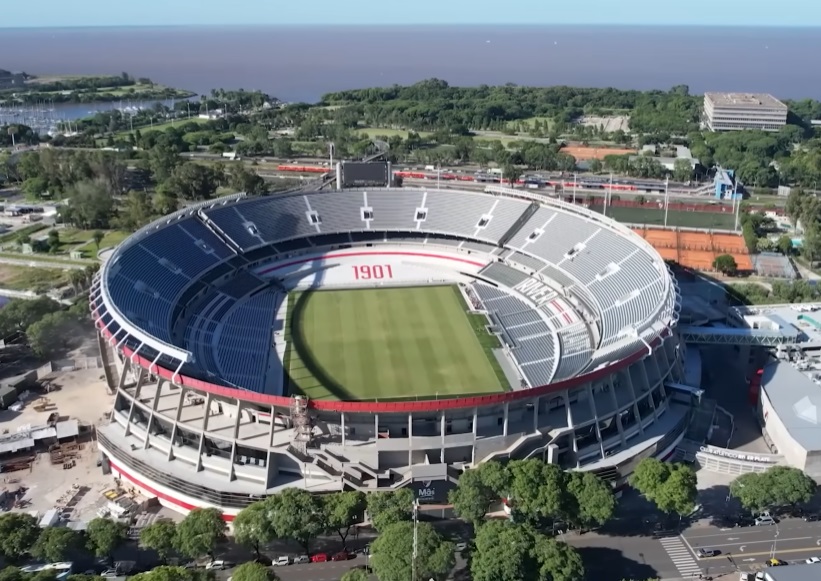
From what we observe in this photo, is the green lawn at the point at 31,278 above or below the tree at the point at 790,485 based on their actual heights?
above

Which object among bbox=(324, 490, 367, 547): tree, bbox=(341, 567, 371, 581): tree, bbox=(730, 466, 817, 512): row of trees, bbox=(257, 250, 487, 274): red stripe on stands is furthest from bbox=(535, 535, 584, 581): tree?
bbox=(257, 250, 487, 274): red stripe on stands

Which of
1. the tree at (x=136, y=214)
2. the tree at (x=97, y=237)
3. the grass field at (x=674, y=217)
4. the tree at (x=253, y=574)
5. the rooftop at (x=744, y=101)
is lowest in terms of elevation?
the tree at (x=253, y=574)

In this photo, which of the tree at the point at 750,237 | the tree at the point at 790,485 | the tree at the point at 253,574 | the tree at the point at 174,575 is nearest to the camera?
the tree at the point at 174,575

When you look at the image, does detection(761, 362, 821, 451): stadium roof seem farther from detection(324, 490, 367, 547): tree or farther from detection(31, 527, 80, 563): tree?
detection(31, 527, 80, 563): tree

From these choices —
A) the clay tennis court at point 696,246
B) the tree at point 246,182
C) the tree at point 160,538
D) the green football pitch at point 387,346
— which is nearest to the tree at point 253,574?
the tree at point 160,538

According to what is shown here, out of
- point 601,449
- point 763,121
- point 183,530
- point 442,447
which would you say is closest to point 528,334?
point 601,449

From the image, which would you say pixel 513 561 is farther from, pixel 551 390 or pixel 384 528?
pixel 551 390

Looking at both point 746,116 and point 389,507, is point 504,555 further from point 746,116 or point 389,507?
point 746,116

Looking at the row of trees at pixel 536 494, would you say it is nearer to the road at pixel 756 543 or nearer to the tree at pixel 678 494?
the tree at pixel 678 494
